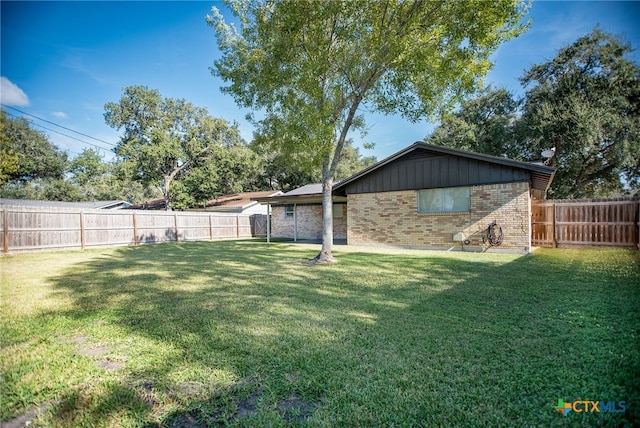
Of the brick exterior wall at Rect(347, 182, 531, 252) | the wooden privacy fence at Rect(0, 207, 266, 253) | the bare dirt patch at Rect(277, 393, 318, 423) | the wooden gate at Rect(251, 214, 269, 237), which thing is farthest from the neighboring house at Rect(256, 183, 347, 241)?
the bare dirt patch at Rect(277, 393, 318, 423)

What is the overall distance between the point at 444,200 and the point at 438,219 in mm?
774

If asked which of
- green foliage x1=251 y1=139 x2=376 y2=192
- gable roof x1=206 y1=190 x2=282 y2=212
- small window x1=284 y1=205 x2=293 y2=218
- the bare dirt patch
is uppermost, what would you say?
green foliage x1=251 y1=139 x2=376 y2=192

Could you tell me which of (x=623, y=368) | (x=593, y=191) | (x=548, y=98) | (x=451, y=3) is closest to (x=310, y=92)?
(x=451, y=3)

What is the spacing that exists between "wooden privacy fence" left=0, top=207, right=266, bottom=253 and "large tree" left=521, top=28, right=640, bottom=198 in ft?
72.2

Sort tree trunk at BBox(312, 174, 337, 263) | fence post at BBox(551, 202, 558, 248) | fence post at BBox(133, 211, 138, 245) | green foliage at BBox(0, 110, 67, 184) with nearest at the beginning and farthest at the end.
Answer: tree trunk at BBox(312, 174, 337, 263) → fence post at BBox(551, 202, 558, 248) → fence post at BBox(133, 211, 138, 245) → green foliage at BBox(0, 110, 67, 184)

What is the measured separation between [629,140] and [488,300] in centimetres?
2120

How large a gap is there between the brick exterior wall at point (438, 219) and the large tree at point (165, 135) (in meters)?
19.5

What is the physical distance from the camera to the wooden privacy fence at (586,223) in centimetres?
1055

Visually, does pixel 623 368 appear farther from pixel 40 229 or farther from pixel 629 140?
pixel 629 140

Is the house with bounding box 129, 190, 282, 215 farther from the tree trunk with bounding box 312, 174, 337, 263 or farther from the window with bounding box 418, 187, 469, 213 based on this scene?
the tree trunk with bounding box 312, 174, 337, 263

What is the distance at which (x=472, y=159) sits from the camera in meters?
11.2

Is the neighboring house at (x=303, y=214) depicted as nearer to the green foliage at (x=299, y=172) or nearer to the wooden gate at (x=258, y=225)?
the wooden gate at (x=258, y=225)

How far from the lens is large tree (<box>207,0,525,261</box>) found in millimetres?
7836

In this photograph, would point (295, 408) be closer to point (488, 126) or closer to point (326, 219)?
point (326, 219)
